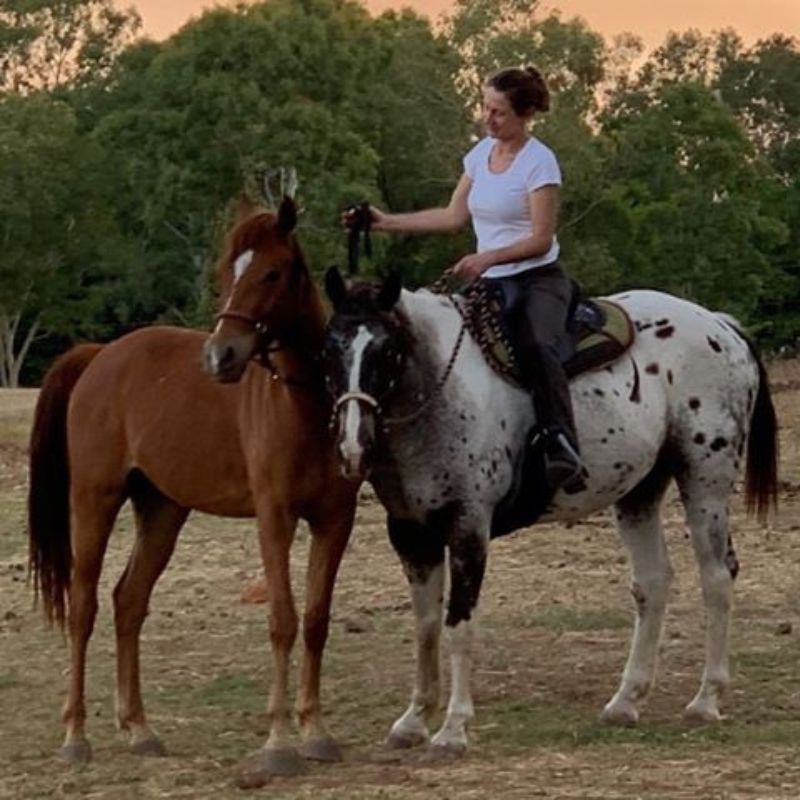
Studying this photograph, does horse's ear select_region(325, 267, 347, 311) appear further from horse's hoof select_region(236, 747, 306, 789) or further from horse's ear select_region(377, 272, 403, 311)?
horse's hoof select_region(236, 747, 306, 789)

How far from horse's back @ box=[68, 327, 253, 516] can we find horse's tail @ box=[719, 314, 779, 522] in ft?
8.25

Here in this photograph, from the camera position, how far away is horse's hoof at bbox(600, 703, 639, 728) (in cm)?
820

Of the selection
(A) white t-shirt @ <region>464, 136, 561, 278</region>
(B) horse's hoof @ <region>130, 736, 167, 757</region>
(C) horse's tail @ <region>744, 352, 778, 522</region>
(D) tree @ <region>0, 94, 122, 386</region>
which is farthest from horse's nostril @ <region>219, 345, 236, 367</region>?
(D) tree @ <region>0, 94, 122, 386</region>

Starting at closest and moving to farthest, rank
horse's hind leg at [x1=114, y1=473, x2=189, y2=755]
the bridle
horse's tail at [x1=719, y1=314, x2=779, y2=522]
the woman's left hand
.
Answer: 1. the bridle
2. the woman's left hand
3. horse's hind leg at [x1=114, y1=473, x2=189, y2=755]
4. horse's tail at [x1=719, y1=314, x2=779, y2=522]

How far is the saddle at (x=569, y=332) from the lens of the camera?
25.7 feet

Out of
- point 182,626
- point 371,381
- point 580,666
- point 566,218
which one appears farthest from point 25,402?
point 566,218

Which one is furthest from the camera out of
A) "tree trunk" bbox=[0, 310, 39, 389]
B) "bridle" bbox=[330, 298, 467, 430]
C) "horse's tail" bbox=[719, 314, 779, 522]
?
"tree trunk" bbox=[0, 310, 39, 389]

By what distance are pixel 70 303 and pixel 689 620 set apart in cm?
5314

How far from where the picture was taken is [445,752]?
24.6 feet

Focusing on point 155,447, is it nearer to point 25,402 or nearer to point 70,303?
point 25,402

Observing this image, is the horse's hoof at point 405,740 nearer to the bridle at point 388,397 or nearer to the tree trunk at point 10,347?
the bridle at point 388,397

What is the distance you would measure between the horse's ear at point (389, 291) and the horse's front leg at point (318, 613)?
2.63 ft

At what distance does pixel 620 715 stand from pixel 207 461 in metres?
2.07

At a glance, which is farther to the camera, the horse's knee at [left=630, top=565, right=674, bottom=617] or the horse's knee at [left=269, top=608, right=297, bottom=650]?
the horse's knee at [left=630, top=565, right=674, bottom=617]
